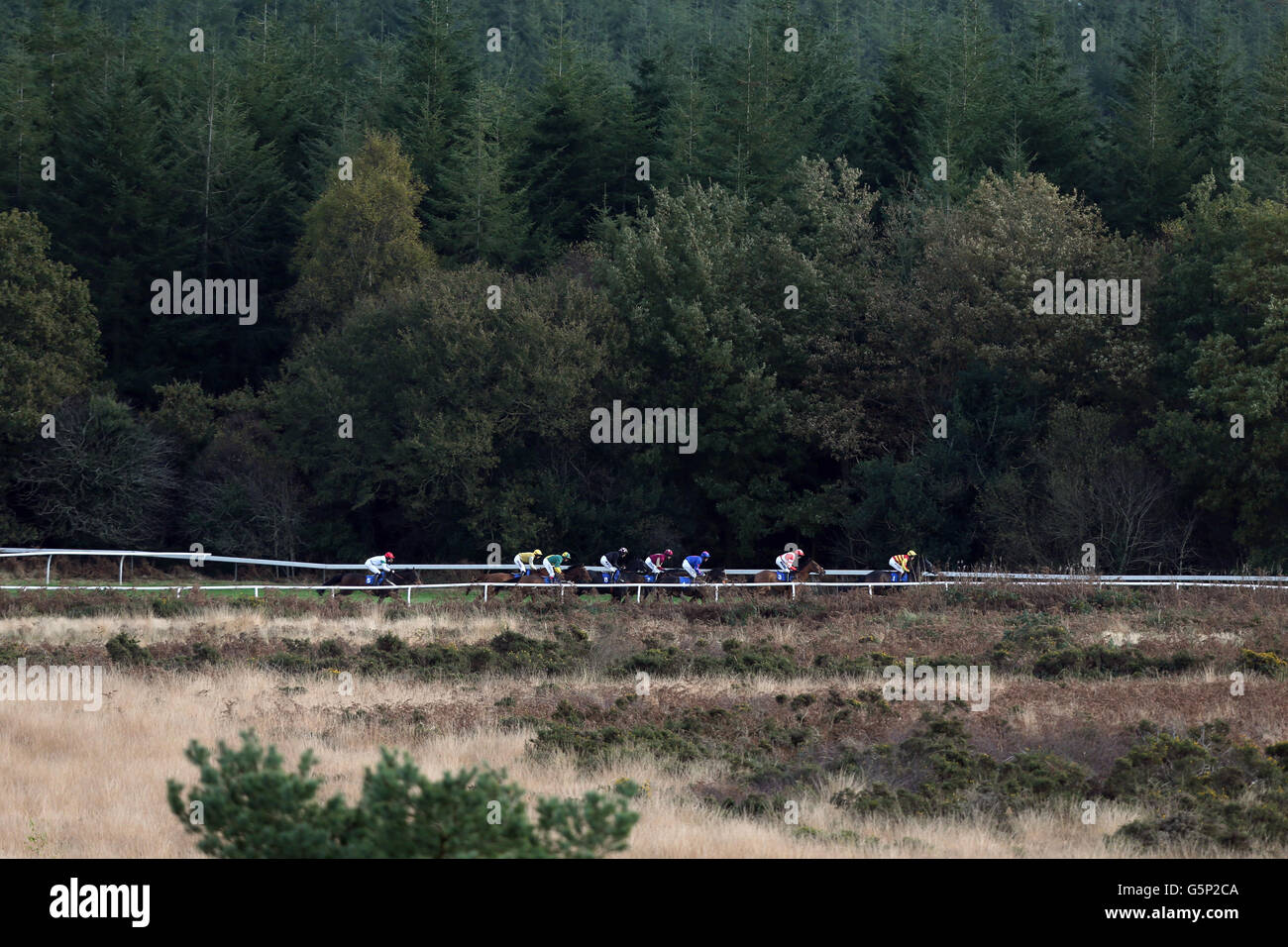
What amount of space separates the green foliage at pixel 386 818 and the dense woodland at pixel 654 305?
35289 millimetres

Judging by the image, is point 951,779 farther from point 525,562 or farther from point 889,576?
point 525,562

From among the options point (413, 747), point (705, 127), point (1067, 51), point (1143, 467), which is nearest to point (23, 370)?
point (705, 127)

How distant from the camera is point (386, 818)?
820 cm

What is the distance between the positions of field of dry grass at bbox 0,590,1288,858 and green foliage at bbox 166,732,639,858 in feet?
8.44

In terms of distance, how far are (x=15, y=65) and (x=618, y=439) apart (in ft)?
107

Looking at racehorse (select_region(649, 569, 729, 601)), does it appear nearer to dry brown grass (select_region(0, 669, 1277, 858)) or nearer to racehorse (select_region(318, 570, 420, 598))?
racehorse (select_region(318, 570, 420, 598))

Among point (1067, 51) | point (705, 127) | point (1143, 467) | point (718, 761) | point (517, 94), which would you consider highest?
point (1067, 51)

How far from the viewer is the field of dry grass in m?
12.1

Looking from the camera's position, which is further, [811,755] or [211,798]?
[811,755]

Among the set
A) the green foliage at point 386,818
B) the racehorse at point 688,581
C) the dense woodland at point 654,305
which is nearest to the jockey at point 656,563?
the racehorse at point 688,581

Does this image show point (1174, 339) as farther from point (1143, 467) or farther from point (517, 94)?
point (517, 94)

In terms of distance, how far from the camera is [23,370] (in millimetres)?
50250

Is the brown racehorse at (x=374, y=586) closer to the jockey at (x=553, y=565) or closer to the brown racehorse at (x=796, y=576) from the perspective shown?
the jockey at (x=553, y=565)

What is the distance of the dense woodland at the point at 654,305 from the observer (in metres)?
44.3
